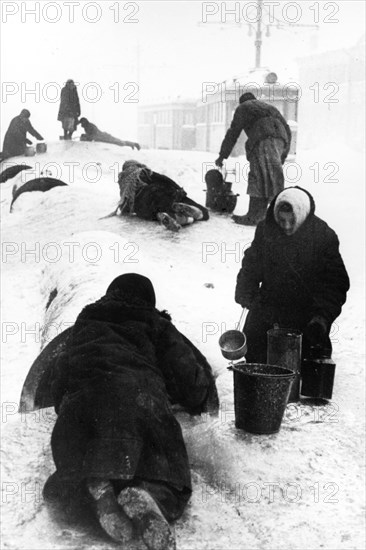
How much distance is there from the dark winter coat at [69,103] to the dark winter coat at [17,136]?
0.90m

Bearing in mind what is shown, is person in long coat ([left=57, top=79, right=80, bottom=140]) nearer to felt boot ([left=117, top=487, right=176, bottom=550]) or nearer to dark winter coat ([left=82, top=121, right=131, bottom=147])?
dark winter coat ([left=82, top=121, right=131, bottom=147])

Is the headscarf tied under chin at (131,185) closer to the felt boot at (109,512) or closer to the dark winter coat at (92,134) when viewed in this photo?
the felt boot at (109,512)

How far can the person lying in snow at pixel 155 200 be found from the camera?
31.4 feet

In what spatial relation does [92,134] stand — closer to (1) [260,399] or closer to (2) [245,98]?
(2) [245,98]

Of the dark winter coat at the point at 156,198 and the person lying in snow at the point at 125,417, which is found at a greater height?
the dark winter coat at the point at 156,198

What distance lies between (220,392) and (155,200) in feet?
17.3

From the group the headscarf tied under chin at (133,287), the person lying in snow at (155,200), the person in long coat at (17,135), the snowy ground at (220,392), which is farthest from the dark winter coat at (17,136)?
the headscarf tied under chin at (133,287)

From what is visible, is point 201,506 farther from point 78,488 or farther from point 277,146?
point 277,146

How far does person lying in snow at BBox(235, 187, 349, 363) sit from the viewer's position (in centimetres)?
439

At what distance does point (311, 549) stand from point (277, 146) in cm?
701

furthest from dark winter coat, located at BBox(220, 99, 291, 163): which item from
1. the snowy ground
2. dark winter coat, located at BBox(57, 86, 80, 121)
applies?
dark winter coat, located at BBox(57, 86, 80, 121)

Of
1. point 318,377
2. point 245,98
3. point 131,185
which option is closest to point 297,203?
point 318,377

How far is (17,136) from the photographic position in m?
17.9

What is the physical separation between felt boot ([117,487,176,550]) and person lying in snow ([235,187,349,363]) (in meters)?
1.93
